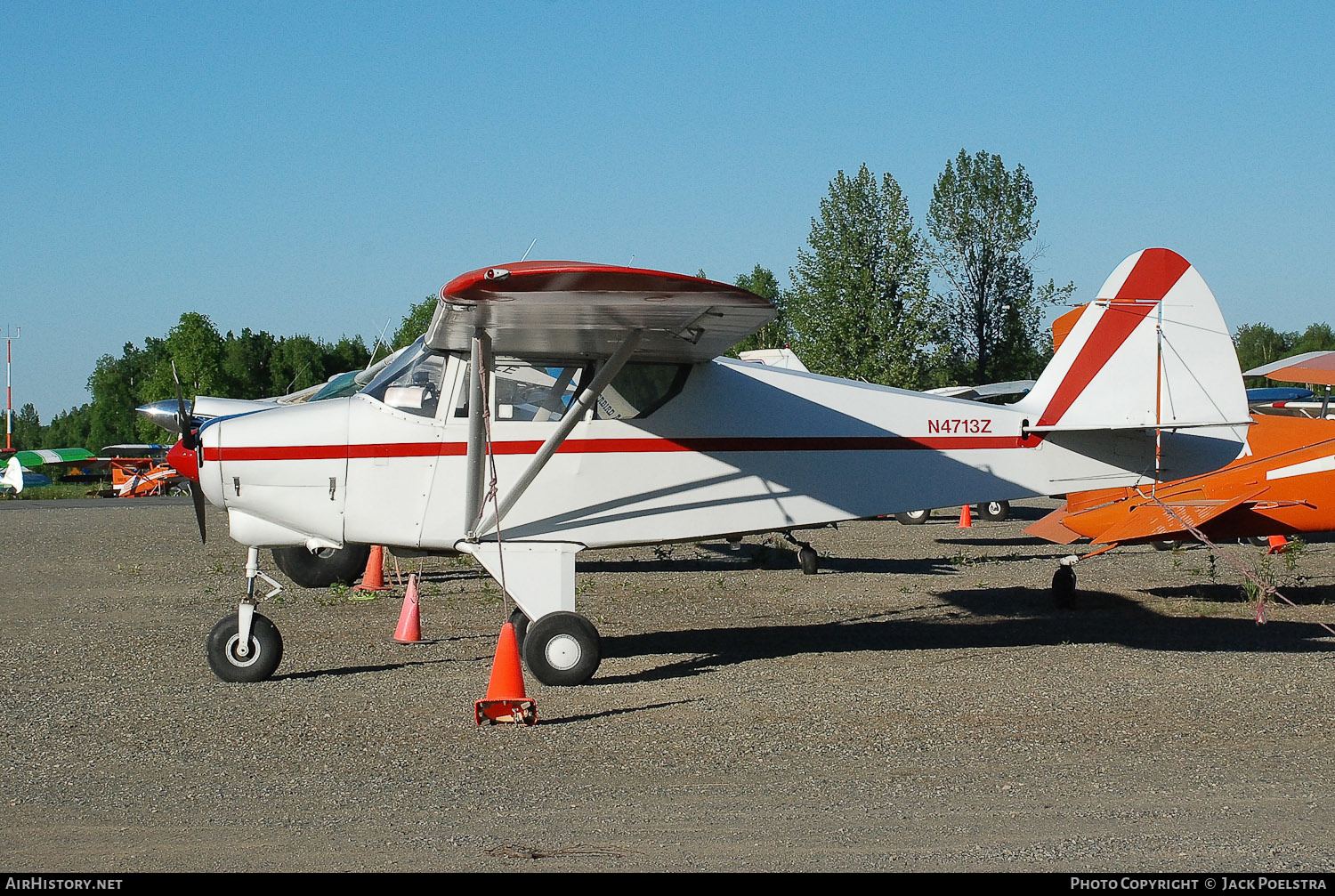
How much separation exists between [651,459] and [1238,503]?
5.64 m

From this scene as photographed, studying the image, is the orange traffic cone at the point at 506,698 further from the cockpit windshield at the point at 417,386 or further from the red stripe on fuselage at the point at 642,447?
the cockpit windshield at the point at 417,386

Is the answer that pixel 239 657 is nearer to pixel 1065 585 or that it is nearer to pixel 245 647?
pixel 245 647

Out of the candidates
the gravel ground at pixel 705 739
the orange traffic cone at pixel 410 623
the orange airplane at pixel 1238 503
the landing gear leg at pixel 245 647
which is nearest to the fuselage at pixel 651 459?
the landing gear leg at pixel 245 647

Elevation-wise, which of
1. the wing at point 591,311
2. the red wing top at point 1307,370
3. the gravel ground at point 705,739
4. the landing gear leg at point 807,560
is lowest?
the gravel ground at point 705,739

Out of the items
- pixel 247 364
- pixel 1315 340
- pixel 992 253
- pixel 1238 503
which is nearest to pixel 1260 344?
pixel 1315 340

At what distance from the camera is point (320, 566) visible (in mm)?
12750

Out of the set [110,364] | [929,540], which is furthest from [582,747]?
[110,364]

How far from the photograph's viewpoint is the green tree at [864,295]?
160ft

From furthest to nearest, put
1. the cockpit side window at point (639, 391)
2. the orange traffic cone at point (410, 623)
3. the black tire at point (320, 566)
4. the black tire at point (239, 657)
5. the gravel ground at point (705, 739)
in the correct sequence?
the black tire at point (320, 566)
the orange traffic cone at point (410, 623)
the cockpit side window at point (639, 391)
the black tire at point (239, 657)
the gravel ground at point (705, 739)

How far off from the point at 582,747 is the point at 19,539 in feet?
60.3

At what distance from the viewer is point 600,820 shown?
461 centimetres

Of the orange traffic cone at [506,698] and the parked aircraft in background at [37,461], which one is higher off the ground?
the parked aircraft in background at [37,461]

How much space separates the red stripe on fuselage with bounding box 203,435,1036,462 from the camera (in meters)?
7.80

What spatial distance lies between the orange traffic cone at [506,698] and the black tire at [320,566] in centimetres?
645
